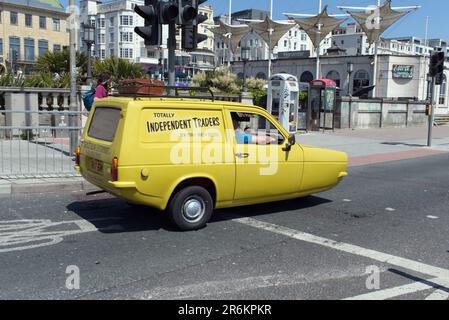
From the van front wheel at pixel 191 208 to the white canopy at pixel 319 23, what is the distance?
2159 inches

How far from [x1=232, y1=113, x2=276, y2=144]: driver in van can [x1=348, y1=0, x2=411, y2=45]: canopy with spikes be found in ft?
162

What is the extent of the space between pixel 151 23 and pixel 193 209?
220 inches

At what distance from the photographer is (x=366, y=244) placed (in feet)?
19.5

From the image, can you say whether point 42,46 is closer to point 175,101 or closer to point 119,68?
point 119,68

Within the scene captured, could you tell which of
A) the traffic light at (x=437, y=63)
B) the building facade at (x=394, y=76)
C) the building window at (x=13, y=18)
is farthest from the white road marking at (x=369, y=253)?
the building window at (x=13, y=18)

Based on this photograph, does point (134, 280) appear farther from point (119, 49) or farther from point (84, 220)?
point (119, 49)

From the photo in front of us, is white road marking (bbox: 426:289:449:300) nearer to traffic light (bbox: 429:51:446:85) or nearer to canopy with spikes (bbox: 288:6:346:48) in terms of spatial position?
traffic light (bbox: 429:51:446:85)

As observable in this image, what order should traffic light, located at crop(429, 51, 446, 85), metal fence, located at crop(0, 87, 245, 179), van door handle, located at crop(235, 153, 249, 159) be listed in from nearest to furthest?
1. van door handle, located at crop(235, 153, 249, 159)
2. metal fence, located at crop(0, 87, 245, 179)
3. traffic light, located at crop(429, 51, 446, 85)

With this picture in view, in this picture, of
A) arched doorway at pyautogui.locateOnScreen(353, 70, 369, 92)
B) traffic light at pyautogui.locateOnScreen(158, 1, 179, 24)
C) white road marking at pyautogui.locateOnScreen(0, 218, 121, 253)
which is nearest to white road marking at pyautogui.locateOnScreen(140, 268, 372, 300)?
white road marking at pyautogui.locateOnScreen(0, 218, 121, 253)

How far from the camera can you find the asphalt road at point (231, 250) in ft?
14.5

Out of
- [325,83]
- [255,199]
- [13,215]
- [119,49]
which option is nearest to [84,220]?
[13,215]

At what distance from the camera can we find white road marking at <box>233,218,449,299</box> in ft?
15.5

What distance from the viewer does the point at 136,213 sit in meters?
7.22

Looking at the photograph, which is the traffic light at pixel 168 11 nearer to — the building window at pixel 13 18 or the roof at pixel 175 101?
the roof at pixel 175 101
